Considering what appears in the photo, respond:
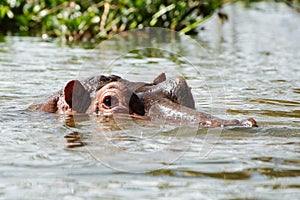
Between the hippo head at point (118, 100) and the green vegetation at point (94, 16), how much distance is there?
6905 millimetres

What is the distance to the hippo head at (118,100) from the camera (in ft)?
16.5

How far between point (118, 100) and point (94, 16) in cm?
716

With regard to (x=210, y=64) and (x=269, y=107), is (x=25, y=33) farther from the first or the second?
(x=269, y=107)

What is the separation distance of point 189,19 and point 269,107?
7058 mm

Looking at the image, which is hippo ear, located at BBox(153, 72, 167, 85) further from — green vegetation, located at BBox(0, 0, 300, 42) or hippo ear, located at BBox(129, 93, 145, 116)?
green vegetation, located at BBox(0, 0, 300, 42)

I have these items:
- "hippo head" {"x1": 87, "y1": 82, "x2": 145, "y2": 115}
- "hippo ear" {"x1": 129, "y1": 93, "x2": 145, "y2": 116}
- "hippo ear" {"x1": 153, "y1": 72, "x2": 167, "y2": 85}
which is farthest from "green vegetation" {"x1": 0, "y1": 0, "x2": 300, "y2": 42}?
"hippo ear" {"x1": 129, "y1": 93, "x2": 145, "y2": 116}

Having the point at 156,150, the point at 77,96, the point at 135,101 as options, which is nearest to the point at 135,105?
the point at 135,101

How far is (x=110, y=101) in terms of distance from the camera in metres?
5.16

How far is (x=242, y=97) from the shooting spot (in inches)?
273

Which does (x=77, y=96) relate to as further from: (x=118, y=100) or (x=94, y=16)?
(x=94, y=16)

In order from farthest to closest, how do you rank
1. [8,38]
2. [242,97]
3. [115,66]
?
[8,38] → [115,66] → [242,97]

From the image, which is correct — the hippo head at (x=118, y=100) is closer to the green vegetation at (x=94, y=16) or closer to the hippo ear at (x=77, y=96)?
the hippo ear at (x=77, y=96)

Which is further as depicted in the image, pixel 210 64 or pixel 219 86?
pixel 210 64

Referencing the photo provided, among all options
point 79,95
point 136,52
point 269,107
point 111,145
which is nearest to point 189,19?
point 136,52
